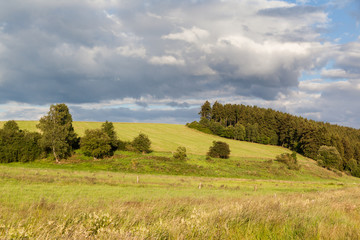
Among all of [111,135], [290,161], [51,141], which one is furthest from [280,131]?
[51,141]

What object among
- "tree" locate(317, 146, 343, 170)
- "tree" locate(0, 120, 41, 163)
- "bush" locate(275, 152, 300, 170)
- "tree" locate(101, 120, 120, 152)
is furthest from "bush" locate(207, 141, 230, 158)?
"tree" locate(0, 120, 41, 163)

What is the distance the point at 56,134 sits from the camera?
58531 mm

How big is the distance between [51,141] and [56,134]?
2.08 meters

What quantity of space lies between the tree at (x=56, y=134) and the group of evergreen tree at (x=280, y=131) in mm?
79079

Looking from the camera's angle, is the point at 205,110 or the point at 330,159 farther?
the point at 205,110

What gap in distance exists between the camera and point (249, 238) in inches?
218

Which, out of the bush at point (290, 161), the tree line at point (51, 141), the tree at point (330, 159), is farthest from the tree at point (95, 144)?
the tree at point (330, 159)

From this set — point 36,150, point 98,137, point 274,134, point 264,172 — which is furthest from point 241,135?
point 36,150

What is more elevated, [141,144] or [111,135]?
[111,135]

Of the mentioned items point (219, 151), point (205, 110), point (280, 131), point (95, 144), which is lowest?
point (219, 151)

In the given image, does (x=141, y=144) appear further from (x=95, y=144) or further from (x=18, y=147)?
(x=18, y=147)

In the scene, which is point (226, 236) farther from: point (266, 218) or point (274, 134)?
point (274, 134)

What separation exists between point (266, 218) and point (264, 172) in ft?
201

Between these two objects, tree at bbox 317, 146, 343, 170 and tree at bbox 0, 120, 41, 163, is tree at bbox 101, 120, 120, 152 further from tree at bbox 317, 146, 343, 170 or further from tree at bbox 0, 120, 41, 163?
tree at bbox 317, 146, 343, 170
